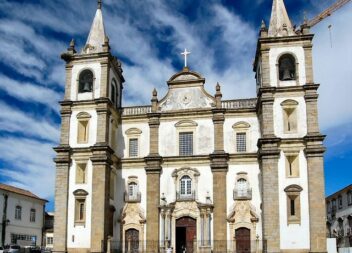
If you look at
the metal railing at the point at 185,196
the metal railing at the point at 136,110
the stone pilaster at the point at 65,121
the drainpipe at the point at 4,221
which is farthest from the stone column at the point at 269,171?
the drainpipe at the point at 4,221

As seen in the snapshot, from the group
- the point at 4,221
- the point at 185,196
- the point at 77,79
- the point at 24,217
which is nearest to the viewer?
the point at 185,196

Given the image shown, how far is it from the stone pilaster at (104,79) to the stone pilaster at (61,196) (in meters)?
4.68

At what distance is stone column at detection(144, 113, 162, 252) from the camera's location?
32.9 m

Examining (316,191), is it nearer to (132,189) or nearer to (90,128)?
(132,189)

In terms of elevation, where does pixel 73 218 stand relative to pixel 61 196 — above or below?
below

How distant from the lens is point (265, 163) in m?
30.5

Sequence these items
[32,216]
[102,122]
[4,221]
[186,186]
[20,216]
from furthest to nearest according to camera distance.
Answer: [32,216] → [20,216] → [4,221] → [186,186] → [102,122]

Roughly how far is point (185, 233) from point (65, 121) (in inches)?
461

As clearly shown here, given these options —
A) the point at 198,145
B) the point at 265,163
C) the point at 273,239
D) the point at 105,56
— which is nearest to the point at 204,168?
the point at 198,145

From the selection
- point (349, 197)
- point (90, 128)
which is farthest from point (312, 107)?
point (349, 197)

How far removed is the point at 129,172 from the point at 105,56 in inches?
342

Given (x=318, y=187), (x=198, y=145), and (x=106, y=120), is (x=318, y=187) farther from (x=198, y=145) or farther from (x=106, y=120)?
(x=106, y=120)

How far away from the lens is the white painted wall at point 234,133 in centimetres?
3388

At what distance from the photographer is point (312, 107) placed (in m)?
31.2
